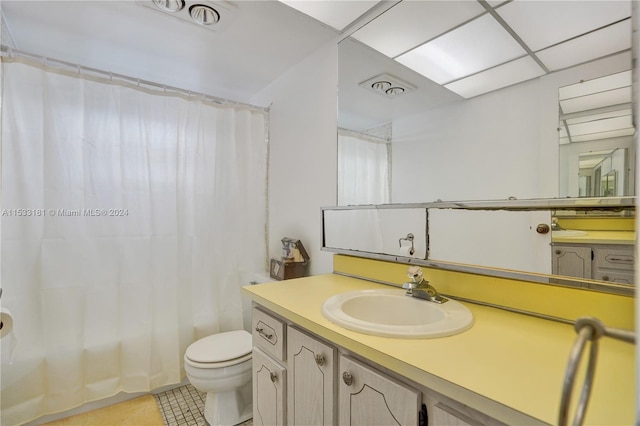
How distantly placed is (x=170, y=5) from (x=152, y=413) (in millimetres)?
2262

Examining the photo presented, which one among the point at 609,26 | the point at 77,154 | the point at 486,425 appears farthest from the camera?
the point at 77,154

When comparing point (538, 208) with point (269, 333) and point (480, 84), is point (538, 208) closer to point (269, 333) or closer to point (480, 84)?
point (480, 84)

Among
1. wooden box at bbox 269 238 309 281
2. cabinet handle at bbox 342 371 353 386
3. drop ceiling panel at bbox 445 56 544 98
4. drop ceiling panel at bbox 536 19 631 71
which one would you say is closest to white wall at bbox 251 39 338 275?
wooden box at bbox 269 238 309 281

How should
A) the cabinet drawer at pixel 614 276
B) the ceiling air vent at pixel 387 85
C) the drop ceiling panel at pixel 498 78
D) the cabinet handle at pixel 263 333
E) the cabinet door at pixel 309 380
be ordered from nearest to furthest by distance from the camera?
the cabinet drawer at pixel 614 276 → the cabinet door at pixel 309 380 → the drop ceiling panel at pixel 498 78 → the cabinet handle at pixel 263 333 → the ceiling air vent at pixel 387 85

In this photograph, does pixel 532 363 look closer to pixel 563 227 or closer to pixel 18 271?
pixel 563 227

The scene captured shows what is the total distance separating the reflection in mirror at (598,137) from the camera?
81 cm

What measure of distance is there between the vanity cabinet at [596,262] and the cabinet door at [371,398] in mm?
621

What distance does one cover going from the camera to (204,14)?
4.99ft

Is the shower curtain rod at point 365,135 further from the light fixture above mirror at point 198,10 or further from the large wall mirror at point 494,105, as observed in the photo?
the light fixture above mirror at point 198,10

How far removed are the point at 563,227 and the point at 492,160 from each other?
0.32 metres

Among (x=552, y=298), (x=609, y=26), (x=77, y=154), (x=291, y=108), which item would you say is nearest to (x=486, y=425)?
(x=552, y=298)

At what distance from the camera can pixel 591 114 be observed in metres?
0.87

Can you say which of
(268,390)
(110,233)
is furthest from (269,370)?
(110,233)

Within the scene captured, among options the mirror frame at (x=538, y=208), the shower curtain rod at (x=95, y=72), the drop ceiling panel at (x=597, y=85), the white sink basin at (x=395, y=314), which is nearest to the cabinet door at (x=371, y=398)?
the white sink basin at (x=395, y=314)
